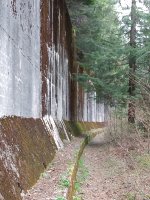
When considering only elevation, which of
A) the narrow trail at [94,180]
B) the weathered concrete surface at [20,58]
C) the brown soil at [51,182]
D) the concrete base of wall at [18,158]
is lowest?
the narrow trail at [94,180]

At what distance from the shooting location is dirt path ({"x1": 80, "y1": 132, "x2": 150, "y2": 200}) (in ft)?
30.2

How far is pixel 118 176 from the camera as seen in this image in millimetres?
11586

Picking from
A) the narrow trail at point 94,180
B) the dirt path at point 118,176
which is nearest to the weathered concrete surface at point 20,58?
the narrow trail at point 94,180

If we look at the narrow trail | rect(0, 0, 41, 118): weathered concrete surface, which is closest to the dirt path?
the narrow trail

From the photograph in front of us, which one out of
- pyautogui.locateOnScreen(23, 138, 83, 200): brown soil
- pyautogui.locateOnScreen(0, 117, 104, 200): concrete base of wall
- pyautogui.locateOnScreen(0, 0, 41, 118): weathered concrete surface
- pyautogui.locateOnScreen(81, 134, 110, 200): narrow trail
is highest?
pyautogui.locateOnScreen(0, 0, 41, 118): weathered concrete surface

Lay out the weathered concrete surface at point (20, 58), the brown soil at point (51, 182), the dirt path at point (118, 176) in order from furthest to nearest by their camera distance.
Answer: the dirt path at point (118, 176) < the weathered concrete surface at point (20, 58) < the brown soil at point (51, 182)

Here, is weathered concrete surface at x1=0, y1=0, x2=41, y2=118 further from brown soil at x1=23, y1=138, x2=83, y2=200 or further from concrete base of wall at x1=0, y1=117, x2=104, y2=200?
brown soil at x1=23, y1=138, x2=83, y2=200

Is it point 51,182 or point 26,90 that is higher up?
point 26,90

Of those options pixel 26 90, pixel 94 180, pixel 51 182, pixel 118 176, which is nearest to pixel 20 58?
pixel 26 90

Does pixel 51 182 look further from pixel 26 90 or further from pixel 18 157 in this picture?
pixel 26 90

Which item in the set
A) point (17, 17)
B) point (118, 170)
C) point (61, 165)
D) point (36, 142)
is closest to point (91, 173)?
point (118, 170)

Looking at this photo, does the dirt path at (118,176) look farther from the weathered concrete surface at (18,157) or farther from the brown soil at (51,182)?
the weathered concrete surface at (18,157)

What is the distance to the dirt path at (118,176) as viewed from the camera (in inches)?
363

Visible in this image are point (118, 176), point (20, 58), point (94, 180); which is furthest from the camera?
point (118, 176)
